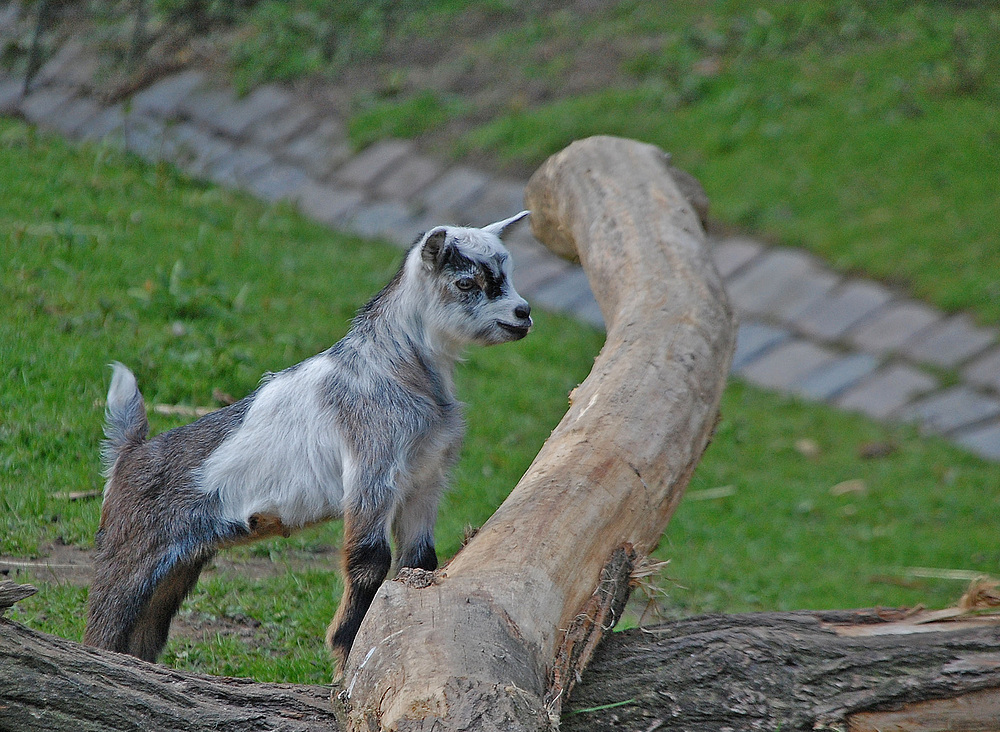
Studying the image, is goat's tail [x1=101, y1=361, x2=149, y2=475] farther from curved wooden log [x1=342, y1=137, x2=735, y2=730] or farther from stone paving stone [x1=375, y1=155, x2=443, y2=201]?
stone paving stone [x1=375, y1=155, x2=443, y2=201]

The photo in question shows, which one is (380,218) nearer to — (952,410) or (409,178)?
(409,178)

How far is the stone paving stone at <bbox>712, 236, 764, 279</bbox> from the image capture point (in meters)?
8.98

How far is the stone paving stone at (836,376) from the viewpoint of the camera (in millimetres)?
7891

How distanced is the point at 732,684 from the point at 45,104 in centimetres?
960

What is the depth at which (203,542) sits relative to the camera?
11.6 ft

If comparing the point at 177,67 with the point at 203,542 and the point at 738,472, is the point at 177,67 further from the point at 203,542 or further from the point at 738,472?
the point at 203,542

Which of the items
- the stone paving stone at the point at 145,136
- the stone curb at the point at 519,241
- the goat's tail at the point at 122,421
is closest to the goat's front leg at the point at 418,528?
the goat's tail at the point at 122,421

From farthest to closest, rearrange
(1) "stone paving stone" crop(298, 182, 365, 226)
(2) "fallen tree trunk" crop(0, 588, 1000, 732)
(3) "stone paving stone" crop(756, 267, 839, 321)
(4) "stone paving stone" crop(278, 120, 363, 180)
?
(4) "stone paving stone" crop(278, 120, 363, 180)
(1) "stone paving stone" crop(298, 182, 365, 226)
(3) "stone paving stone" crop(756, 267, 839, 321)
(2) "fallen tree trunk" crop(0, 588, 1000, 732)

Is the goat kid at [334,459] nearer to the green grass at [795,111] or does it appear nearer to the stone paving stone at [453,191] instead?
the stone paving stone at [453,191]

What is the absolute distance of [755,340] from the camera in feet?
27.6

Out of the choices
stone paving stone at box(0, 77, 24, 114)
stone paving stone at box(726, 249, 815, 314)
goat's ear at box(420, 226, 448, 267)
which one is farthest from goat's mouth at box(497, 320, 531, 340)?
stone paving stone at box(0, 77, 24, 114)

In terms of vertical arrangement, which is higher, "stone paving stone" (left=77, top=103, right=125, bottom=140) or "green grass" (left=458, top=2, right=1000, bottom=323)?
"stone paving stone" (left=77, top=103, right=125, bottom=140)

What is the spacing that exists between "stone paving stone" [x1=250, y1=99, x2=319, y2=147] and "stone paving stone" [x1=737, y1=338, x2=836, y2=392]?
5178 millimetres

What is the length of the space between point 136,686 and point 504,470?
11.7 ft
